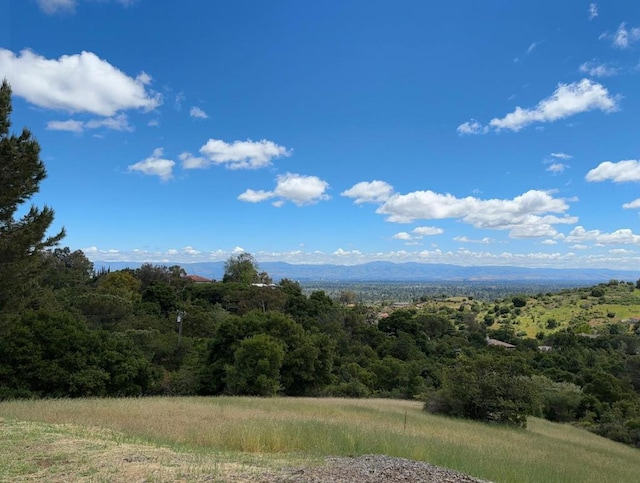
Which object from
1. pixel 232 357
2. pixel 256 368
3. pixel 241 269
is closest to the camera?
pixel 256 368

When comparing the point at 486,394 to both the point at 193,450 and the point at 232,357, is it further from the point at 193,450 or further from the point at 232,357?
the point at 193,450

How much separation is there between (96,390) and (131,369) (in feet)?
7.92

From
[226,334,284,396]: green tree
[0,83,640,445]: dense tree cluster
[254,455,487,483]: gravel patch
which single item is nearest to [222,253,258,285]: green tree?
[0,83,640,445]: dense tree cluster

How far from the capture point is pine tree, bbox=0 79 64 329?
19109 millimetres

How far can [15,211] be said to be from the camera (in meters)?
20.3

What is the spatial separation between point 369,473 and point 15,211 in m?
19.9

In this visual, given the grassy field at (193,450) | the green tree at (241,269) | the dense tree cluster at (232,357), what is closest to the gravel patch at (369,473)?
the grassy field at (193,450)

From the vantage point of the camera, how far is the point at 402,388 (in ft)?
159

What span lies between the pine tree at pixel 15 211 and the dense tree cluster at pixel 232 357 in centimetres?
5

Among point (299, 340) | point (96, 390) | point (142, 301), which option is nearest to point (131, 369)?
point (96, 390)

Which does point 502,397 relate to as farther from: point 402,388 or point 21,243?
point 21,243

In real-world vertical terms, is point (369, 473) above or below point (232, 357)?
above

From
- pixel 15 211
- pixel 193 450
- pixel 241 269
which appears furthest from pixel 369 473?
pixel 241 269

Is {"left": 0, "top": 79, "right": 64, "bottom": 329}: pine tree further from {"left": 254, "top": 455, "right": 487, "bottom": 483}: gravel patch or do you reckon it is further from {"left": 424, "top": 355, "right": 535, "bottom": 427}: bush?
{"left": 424, "top": 355, "right": 535, "bottom": 427}: bush
